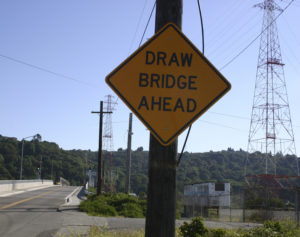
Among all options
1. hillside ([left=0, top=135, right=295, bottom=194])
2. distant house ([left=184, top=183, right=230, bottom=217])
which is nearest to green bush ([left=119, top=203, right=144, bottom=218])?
distant house ([left=184, top=183, right=230, bottom=217])

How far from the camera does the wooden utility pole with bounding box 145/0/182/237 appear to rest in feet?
12.7

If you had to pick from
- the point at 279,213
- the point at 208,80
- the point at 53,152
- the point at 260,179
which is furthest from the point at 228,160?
the point at 208,80

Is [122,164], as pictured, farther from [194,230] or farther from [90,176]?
[194,230]

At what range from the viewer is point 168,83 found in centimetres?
406

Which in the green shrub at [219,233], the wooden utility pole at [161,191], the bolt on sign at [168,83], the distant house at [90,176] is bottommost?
the distant house at [90,176]

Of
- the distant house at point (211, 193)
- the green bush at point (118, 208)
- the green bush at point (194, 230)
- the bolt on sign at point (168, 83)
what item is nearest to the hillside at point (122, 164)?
the distant house at point (211, 193)

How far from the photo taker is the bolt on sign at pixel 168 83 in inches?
157

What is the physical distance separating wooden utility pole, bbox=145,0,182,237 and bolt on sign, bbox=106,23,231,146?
0.16 metres

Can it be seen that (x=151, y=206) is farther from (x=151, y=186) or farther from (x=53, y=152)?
(x=53, y=152)

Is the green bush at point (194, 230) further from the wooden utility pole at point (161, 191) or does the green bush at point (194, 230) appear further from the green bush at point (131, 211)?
the green bush at point (131, 211)

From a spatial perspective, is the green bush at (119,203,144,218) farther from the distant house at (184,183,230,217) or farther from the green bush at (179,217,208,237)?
the distant house at (184,183,230,217)

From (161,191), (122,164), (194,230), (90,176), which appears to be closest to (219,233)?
(194,230)

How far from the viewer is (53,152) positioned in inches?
5022

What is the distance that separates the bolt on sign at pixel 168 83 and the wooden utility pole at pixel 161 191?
16 centimetres
